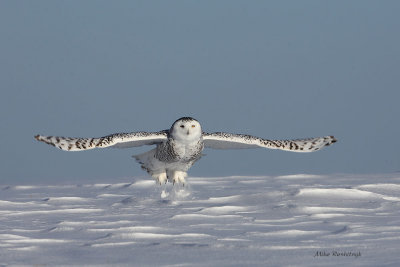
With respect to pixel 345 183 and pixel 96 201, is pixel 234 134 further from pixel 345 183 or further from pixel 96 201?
pixel 345 183

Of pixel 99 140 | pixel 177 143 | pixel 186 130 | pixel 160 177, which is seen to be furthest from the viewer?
pixel 160 177

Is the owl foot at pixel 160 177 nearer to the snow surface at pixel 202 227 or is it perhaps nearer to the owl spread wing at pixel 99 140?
the snow surface at pixel 202 227

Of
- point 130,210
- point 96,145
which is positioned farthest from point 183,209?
point 96,145

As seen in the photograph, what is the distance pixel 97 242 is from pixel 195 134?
5552mm

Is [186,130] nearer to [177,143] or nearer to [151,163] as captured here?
[177,143]

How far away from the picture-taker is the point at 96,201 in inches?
977

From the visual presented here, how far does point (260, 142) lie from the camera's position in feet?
72.6

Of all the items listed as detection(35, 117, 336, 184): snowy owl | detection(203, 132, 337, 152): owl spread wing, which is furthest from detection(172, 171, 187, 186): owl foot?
detection(203, 132, 337, 152): owl spread wing

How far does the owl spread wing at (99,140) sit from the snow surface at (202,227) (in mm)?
1818

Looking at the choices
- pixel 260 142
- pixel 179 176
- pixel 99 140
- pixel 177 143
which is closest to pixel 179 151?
pixel 177 143

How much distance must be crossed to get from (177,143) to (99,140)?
2.02 metres

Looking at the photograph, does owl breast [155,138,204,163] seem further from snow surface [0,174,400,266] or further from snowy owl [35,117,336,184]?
snow surface [0,174,400,266]

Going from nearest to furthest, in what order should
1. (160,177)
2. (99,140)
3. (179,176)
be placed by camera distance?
(99,140), (179,176), (160,177)

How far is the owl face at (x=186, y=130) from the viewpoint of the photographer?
2038 centimetres
